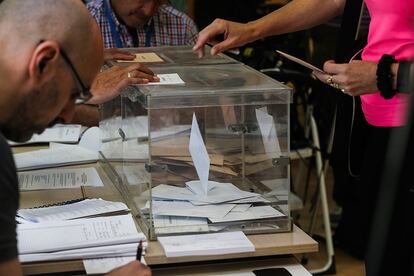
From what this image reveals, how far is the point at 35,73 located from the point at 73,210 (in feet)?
1.97

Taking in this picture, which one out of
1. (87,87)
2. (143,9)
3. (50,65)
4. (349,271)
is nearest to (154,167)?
(87,87)

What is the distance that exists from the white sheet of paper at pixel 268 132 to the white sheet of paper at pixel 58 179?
0.53m

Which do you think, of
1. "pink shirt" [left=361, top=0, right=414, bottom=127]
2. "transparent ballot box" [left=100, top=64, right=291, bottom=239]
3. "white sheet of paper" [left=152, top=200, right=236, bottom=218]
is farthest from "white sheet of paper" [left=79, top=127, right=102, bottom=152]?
"pink shirt" [left=361, top=0, right=414, bottom=127]

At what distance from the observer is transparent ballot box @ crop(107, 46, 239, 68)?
2314mm

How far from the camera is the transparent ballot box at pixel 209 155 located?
71.2 inches

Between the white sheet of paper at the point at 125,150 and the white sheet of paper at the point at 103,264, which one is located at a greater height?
the white sheet of paper at the point at 125,150

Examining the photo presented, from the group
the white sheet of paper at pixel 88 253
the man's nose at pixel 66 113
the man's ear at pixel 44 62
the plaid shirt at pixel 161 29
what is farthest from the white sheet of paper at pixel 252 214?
the plaid shirt at pixel 161 29

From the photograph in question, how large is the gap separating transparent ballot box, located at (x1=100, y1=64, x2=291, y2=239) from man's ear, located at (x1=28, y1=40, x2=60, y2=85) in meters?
0.43

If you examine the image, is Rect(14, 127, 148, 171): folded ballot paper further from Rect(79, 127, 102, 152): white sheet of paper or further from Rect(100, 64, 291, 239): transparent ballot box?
Rect(100, 64, 291, 239): transparent ballot box

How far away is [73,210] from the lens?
6.17 ft

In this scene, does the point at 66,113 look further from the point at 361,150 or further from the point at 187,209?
the point at 361,150

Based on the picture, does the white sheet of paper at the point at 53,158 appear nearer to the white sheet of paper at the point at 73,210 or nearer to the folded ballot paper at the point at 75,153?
the folded ballot paper at the point at 75,153

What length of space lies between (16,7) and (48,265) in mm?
541

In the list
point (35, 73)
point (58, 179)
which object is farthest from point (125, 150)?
point (35, 73)
